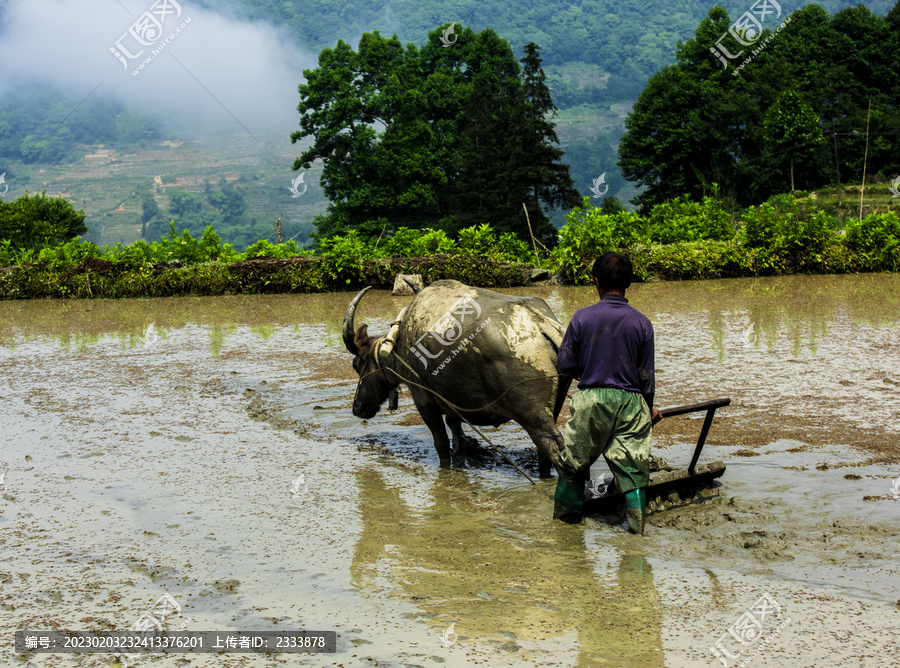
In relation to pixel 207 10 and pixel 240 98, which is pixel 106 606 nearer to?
pixel 240 98

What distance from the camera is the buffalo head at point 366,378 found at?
704 cm

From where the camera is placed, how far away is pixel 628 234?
66.8 ft

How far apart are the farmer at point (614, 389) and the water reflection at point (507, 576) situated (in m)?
0.45

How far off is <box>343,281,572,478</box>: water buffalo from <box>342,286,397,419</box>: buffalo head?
0.58ft

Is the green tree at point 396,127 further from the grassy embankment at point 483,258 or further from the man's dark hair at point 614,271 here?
the man's dark hair at point 614,271

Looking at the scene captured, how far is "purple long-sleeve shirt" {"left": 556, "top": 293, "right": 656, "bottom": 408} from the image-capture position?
4.38 metres

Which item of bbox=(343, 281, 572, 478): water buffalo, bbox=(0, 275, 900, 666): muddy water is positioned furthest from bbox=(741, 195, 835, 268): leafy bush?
bbox=(343, 281, 572, 478): water buffalo

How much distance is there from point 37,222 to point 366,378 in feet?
114

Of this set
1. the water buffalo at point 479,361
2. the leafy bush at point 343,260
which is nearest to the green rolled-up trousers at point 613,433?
the water buffalo at point 479,361

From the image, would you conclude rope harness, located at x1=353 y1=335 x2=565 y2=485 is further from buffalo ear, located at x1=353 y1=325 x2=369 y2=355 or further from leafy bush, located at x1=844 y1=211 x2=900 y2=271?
leafy bush, located at x1=844 y1=211 x2=900 y2=271

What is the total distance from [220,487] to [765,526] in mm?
3815

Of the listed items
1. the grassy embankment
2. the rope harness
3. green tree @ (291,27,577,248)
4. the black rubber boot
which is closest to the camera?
the black rubber boot

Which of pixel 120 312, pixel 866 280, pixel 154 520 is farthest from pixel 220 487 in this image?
pixel 866 280

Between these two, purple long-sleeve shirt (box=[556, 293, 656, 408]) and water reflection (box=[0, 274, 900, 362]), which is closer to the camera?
purple long-sleeve shirt (box=[556, 293, 656, 408])
